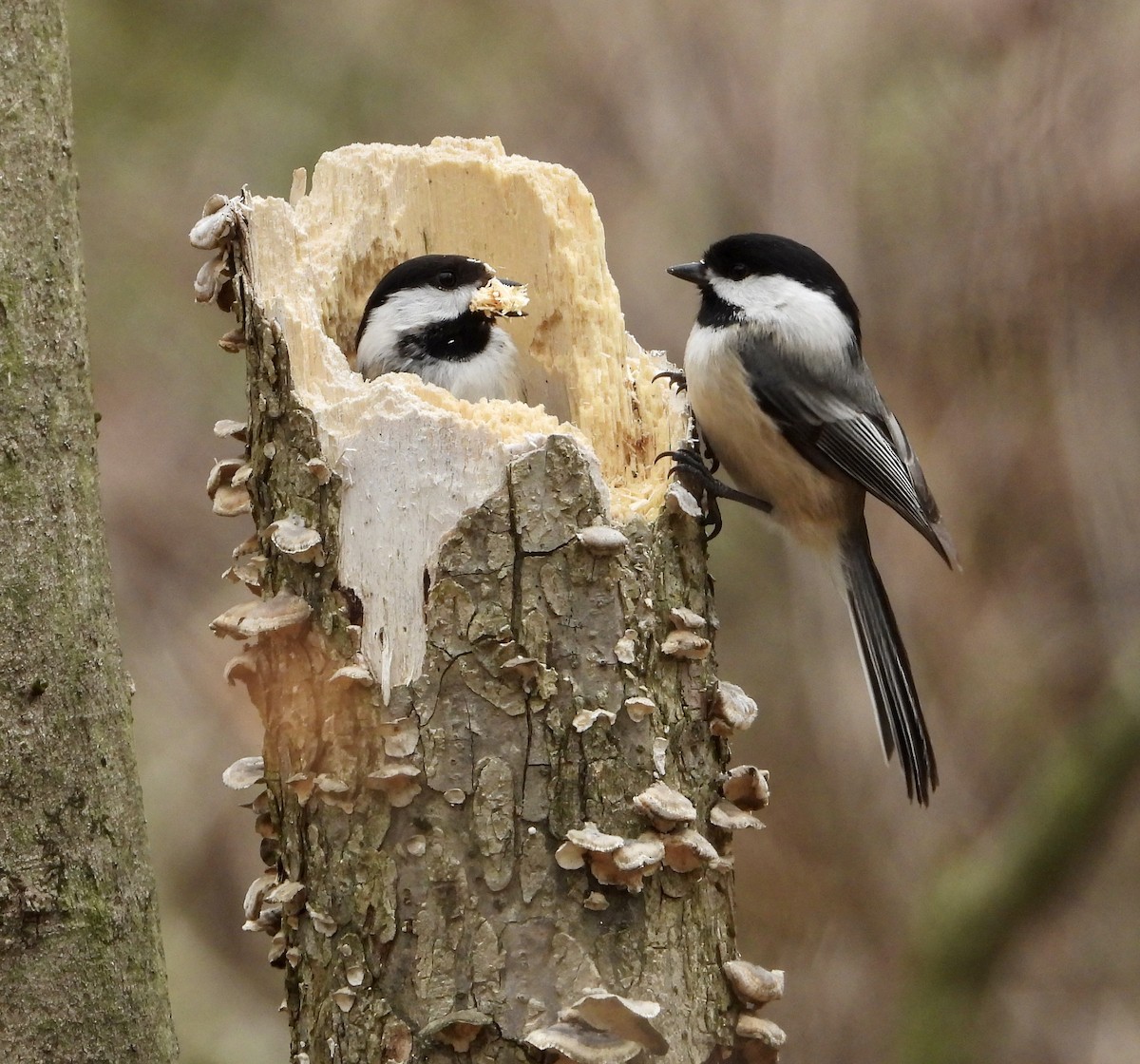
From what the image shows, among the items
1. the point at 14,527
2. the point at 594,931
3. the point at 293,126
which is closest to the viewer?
the point at 14,527

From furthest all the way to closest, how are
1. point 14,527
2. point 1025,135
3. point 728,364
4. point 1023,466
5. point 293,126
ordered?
point 293,126 < point 1023,466 < point 1025,135 < point 728,364 < point 14,527

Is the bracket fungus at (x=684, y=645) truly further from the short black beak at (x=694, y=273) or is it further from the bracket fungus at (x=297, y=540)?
the short black beak at (x=694, y=273)

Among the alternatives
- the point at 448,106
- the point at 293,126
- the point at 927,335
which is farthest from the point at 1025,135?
the point at 293,126

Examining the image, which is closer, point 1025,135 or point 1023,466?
point 1025,135

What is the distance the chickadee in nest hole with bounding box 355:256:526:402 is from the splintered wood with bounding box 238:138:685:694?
0.05 m

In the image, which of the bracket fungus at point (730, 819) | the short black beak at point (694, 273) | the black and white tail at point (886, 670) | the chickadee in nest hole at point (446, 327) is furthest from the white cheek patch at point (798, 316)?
the bracket fungus at point (730, 819)

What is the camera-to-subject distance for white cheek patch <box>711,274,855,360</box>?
263 cm

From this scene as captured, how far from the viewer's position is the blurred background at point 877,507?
11.8 ft

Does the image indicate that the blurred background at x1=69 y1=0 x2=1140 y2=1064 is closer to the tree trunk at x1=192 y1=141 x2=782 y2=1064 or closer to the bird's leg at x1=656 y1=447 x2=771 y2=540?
the bird's leg at x1=656 y1=447 x2=771 y2=540

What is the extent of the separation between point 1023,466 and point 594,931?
8.53 ft

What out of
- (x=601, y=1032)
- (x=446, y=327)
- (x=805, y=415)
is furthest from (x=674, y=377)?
(x=601, y=1032)

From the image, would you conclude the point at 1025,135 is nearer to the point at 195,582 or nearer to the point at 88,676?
the point at 195,582

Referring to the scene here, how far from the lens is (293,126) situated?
14.6ft

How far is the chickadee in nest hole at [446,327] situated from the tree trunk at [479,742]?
1.92ft
